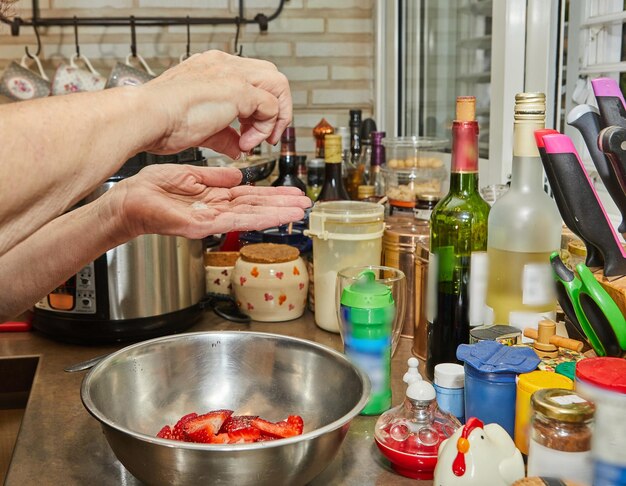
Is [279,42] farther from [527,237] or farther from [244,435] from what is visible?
[244,435]

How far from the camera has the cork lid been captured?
1.57 metres

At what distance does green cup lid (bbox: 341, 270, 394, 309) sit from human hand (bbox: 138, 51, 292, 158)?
0.85 feet

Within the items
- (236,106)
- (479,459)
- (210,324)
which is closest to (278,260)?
(210,324)

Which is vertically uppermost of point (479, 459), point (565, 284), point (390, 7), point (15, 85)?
point (390, 7)

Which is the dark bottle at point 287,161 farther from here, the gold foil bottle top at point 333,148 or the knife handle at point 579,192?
the knife handle at point 579,192

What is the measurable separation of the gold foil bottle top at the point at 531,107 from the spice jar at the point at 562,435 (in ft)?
1.30

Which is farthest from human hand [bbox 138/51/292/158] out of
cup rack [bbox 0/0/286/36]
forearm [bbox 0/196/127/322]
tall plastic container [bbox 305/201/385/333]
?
cup rack [bbox 0/0/286/36]

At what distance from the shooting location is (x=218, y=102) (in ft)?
2.73

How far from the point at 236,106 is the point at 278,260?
73 centimetres

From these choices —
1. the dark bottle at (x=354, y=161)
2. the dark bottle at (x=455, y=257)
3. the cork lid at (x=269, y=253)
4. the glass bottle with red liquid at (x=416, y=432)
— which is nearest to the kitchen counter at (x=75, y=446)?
the glass bottle with red liquid at (x=416, y=432)

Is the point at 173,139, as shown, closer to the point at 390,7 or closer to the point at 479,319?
the point at 479,319

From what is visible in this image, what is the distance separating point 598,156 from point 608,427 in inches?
14.3

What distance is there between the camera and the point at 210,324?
1.59 metres

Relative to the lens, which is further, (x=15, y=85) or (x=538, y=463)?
(x=15, y=85)
